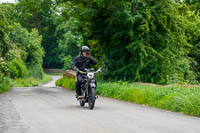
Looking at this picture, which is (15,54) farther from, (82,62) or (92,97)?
(92,97)

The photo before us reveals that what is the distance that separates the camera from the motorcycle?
10852mm

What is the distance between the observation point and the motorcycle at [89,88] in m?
10.9

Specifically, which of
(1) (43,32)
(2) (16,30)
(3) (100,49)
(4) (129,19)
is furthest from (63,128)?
(1) (43,32)

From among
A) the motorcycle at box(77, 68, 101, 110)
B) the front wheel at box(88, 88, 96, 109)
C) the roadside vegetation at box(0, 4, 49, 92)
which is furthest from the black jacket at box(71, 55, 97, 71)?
the roadside vegetation at box(0, 4, 49, 92)

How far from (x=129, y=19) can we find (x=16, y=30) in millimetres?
35757

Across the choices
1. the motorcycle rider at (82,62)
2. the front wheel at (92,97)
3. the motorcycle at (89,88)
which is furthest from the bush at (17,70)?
the front wheel at (92,97)

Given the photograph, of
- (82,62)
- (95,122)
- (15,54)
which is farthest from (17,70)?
(95,122)

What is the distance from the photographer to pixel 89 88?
11.2 m

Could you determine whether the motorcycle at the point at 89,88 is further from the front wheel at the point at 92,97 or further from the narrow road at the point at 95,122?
the narrow road at the point at 95,122

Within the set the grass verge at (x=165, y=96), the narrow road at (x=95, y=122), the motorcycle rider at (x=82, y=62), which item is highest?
the motorcycle rider at (x=82, y=62)

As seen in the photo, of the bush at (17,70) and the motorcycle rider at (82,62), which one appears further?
the bush at (17,70)

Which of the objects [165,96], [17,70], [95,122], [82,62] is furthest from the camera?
[17,70]

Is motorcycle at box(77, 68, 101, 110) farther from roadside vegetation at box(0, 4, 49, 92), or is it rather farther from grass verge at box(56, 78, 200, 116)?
roadside vegetation at box(0, 4, 49, 92)

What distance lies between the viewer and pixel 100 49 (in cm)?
2217
